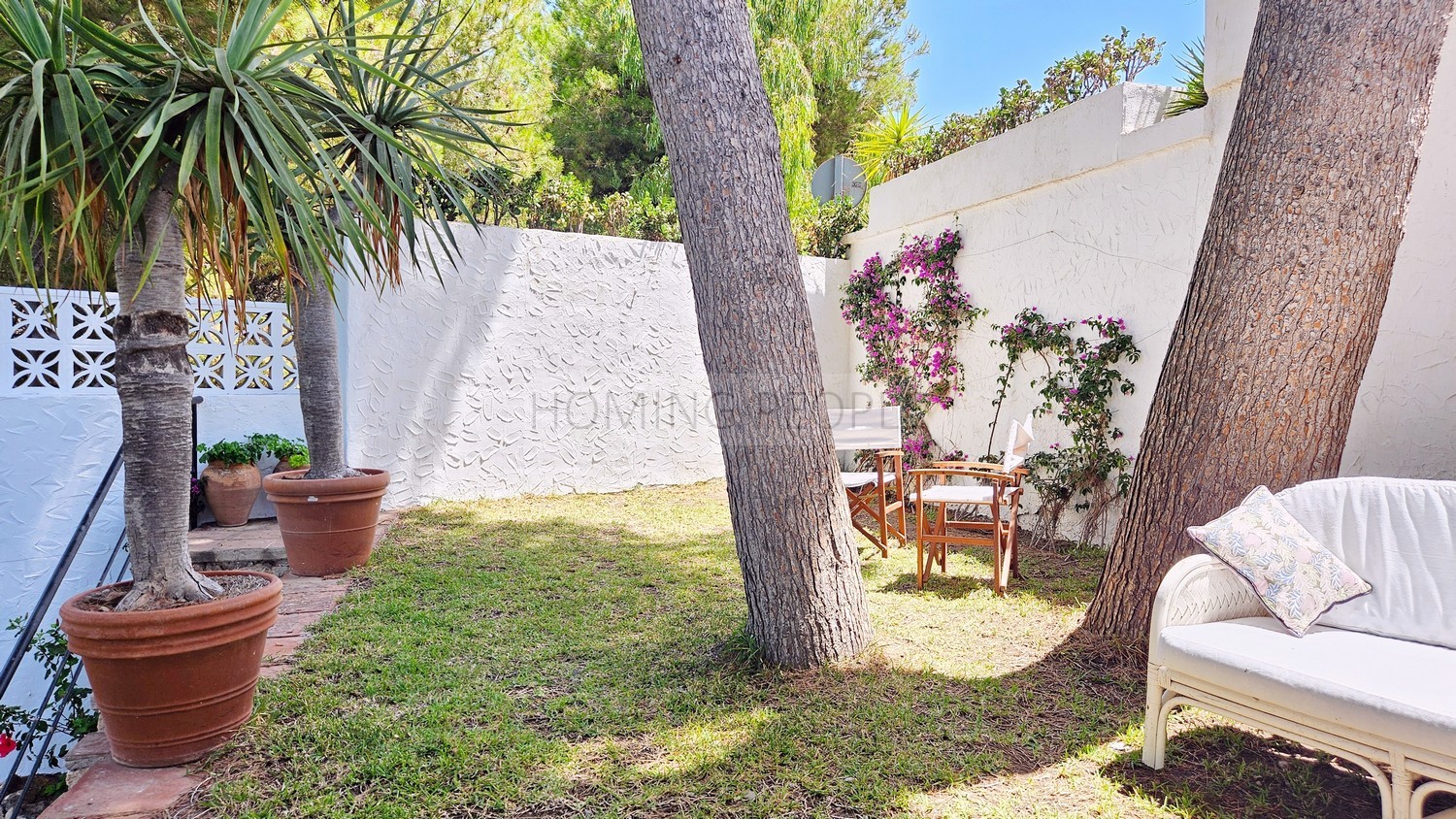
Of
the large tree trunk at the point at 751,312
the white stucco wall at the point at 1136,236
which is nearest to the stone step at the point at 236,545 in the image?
the large tree trunk at the point at 751,312

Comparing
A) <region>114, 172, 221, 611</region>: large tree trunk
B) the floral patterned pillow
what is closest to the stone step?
<region>114, 172, 221, 611</region>: large tree trunk

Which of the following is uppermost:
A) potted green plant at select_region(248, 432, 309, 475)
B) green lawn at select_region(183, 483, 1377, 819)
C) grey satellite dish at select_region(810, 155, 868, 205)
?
grey satellite dish at select_region(810, 155, 868, 205)

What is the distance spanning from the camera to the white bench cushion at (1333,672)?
Answer: 169cm

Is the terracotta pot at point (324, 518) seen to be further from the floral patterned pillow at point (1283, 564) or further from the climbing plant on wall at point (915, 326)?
the climbing plant on wall at point (915, 326)

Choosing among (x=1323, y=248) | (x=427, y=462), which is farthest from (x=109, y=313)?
(x=1323, y=248)

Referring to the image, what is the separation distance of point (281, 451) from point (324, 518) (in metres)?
1.52

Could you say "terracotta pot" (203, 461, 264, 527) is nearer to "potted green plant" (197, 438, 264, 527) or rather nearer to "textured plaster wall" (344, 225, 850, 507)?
"potted green plant" (197, 438, 264, 527)

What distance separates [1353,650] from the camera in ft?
6.74

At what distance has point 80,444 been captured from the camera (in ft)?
13.8

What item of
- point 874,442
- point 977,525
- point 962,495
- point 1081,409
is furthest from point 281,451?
point 1081,409

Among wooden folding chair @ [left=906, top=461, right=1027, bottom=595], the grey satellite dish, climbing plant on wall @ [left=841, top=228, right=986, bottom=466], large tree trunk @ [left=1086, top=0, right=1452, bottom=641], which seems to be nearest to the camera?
large tree trunk @ [left=1086, top=0, right=1452, bottom=641]

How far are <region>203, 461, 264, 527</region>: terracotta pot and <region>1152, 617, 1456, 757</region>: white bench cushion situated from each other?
5106mm

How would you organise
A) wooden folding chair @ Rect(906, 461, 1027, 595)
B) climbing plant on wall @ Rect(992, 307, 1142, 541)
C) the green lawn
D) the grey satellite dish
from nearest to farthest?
1. the green lawn
2. wooden folding chair @ Rect(906, 461, 1027, 595)
3. climbing plant on wall @ Rect(992, 307, 1142, 541)
4. the grey satellite dish

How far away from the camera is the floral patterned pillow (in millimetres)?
2227
